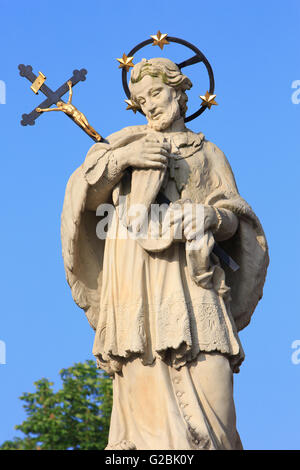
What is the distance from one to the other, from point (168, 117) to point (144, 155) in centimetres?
70

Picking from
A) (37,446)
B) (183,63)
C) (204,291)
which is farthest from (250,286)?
(37,446)

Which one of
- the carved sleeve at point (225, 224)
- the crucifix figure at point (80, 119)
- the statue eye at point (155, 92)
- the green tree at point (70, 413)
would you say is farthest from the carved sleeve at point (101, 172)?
the green tree at point (70, 413)

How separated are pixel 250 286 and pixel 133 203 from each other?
4.55ft

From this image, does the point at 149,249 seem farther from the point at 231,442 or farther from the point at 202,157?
the point at 231,442

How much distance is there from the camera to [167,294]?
9641 mm

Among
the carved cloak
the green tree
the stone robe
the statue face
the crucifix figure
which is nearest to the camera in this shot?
the stone robe

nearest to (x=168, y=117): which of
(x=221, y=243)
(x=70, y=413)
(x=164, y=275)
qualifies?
(x=221, y=243)

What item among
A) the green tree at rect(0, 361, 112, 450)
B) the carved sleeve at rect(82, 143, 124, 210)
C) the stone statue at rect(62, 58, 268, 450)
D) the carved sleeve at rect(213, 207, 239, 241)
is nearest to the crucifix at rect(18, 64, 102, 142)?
the carved sleeve at rect(82, 143, 124, 210)

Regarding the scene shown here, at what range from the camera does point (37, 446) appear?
72.8 feet

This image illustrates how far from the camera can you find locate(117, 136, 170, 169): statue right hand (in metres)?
9.83

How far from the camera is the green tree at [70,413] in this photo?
21734mm

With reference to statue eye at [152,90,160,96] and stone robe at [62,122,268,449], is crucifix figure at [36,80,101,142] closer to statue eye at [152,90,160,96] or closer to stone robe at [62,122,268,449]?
stone robe at [62,122,268,449]

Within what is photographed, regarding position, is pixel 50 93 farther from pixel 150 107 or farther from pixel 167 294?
pixel 167 294

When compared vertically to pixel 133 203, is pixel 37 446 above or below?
above
